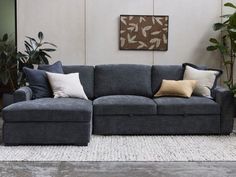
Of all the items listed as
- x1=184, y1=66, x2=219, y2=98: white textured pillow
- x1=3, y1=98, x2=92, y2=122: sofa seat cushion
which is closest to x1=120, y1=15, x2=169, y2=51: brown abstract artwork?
x1=184, y1=66, x2=219, y2=98: white textured pillow

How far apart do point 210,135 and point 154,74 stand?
112 cm

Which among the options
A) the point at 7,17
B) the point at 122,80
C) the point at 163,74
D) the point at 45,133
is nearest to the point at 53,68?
the point at 122,80

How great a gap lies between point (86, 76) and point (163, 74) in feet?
3.39

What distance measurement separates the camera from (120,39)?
17.7 ft

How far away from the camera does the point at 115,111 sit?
4.15 m

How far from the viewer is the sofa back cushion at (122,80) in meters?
4.71

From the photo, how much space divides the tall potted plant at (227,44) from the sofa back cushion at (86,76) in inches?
71.9

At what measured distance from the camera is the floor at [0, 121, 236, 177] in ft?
9.45

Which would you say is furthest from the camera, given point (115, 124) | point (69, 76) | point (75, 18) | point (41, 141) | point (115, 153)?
point (75, 18)

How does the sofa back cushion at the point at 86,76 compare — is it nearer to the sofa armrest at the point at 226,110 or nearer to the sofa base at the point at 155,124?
the sofa base at the point at 155,124

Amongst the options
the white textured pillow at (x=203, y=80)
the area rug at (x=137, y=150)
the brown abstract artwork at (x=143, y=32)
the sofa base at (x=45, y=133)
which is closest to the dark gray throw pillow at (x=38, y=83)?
the sofa base at (x=45, y=133)

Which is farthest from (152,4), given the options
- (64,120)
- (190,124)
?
(64,120)

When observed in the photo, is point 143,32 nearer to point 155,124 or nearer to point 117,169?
point 155,124

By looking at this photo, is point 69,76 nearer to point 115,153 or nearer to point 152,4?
point 115,153
